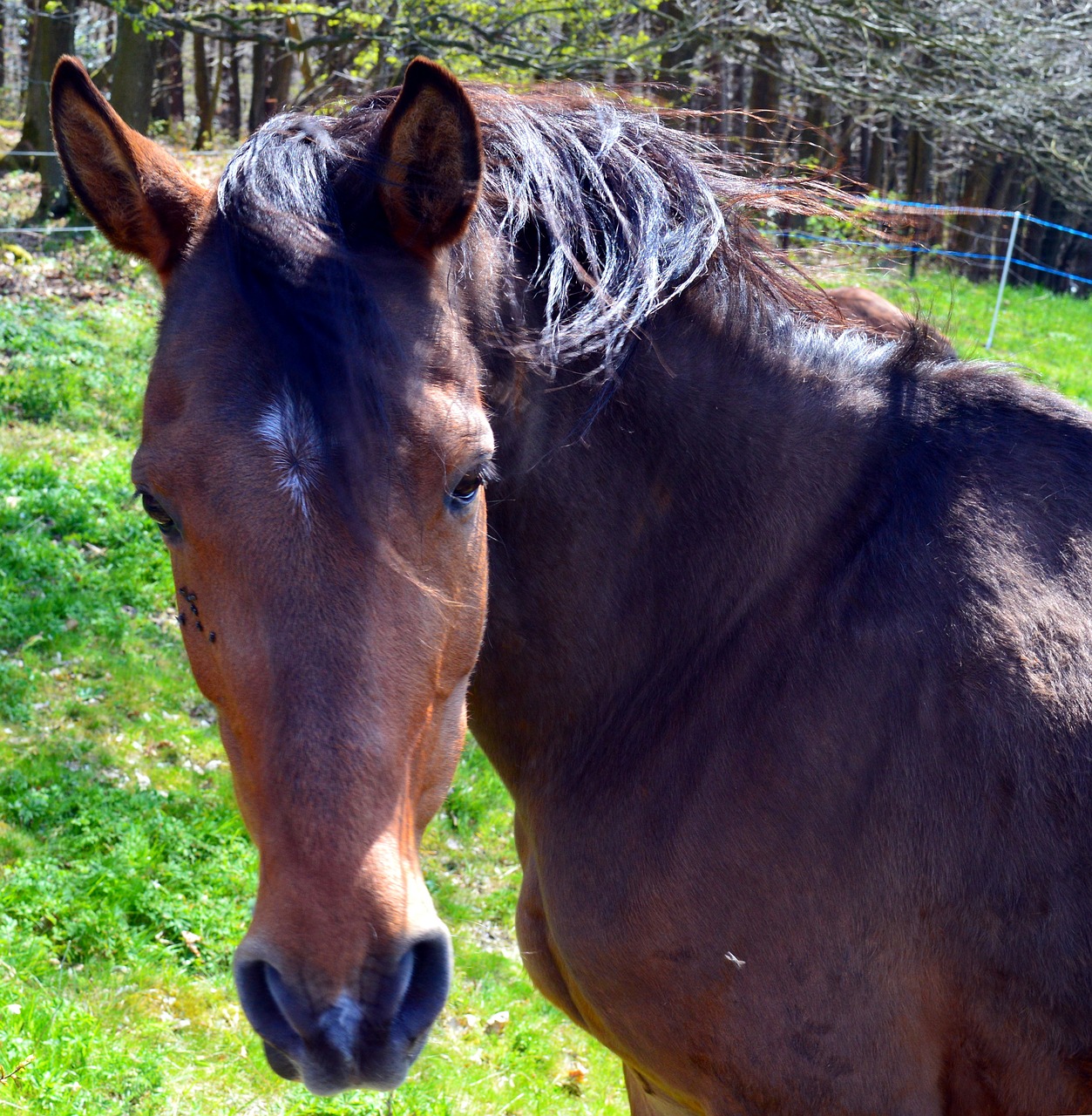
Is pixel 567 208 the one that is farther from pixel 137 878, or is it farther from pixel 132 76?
pixel 132 76

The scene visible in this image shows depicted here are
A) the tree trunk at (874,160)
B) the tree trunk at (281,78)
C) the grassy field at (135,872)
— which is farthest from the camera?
the tree trunk at (874,160)

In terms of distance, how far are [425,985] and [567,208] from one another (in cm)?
155

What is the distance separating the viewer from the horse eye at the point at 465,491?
179cm

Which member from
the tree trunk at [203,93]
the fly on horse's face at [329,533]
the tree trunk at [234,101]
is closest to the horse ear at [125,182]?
the fly on horse's face at [329,533]

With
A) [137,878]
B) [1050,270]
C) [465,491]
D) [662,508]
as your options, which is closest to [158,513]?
[465,491]

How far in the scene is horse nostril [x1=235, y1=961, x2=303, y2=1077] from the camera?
4.97 ft

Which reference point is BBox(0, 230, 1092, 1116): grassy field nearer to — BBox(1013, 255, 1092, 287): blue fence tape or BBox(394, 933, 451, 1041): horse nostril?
BBox(394, 933, 451, 1041): horse nostril

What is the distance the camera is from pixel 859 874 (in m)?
1.95

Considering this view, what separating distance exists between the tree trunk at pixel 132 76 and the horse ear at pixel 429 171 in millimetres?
11071

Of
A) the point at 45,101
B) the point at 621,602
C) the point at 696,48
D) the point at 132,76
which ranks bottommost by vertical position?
the point at 621,602

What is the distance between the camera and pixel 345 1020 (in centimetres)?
149

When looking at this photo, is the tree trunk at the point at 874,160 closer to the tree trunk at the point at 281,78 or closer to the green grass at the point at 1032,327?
the green grass at the point at 1032,327

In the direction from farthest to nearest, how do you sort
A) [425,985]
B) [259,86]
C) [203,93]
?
[203,93] → [259,86] → [425,985]

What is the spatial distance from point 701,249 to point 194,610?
131 cm
